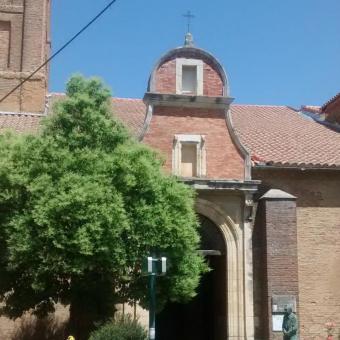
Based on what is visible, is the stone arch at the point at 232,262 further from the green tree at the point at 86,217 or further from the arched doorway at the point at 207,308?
the green tree at the point at 86,217

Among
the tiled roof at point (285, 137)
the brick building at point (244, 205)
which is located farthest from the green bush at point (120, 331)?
the tiled roof at point (285, 137)

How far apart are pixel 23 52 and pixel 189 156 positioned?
9666mm

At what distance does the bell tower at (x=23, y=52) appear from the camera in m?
24.3

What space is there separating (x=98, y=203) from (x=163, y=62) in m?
7.13

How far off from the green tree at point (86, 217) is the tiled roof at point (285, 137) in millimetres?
6211

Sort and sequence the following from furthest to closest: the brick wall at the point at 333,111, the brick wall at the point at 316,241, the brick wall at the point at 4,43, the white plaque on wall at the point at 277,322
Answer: the brick wall at the point at 333,111
the brick wall at the point at 4,43
the brick wall at the point at 316,241
the white plaque on wall at the point at 277,322

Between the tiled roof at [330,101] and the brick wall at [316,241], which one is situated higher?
the tiled roof at [330,101]

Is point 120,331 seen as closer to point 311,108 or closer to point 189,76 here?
point 189,76

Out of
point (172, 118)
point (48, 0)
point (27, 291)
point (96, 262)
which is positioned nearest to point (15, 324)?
point (27, 291)

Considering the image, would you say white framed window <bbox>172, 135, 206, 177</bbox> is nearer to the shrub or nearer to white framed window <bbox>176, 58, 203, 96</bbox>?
white framed window <bbox>176, 58, 203, 96</bbox>

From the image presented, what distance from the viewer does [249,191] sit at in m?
18.5

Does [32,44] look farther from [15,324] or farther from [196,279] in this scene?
[196,279]

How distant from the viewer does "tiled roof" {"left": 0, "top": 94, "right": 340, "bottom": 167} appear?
20.1 metres

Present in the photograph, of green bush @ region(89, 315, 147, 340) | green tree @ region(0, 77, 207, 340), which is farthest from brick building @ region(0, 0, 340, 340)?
green bush @ region(89, 315, 147, 340)
